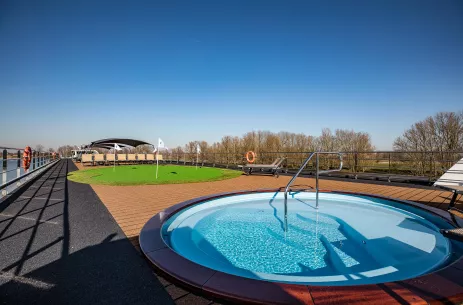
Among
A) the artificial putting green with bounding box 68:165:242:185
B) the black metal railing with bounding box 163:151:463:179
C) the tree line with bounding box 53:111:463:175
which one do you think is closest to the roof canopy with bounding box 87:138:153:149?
the tree line with bounding box 53:111:463:175

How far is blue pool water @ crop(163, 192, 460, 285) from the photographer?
2.11 meters

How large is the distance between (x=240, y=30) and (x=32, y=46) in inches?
401

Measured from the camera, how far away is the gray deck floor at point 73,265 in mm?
1358

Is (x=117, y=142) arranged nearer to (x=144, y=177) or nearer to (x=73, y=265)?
(x=144, y=177)

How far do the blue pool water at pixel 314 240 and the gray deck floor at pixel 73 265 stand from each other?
0.65 m

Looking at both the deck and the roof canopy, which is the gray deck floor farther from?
the roof canopy

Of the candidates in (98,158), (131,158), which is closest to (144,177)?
(98,158)

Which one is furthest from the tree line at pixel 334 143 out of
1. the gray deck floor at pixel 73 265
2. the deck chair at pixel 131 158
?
the gray deck floor at pixel 73 265

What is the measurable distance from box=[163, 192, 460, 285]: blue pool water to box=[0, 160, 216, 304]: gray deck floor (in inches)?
25.6

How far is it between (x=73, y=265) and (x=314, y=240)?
104 inches

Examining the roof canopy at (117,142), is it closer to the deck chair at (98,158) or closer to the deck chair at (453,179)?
the deck chair at (98,158)

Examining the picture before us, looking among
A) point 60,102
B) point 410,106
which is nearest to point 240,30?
point 410,106

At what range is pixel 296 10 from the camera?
10430 millimetres

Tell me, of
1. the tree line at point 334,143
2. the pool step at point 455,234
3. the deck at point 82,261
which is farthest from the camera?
the tree line at point 334,143
